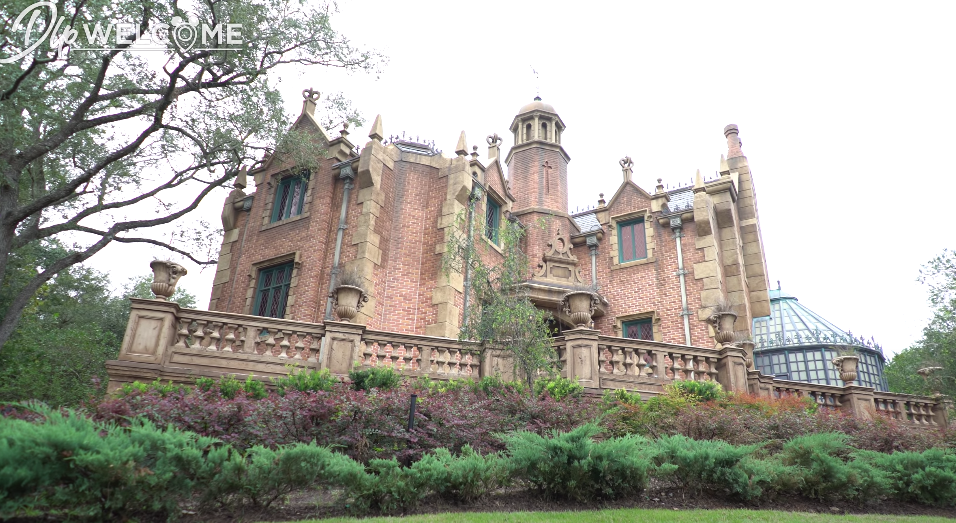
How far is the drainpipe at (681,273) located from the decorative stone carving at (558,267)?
133 inches

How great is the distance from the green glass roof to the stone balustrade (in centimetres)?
1057

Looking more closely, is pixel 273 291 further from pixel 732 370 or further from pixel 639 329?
pixel 732 370

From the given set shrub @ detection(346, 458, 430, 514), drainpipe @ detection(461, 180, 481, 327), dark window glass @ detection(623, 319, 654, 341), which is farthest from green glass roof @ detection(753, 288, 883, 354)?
A: shrub @ detection(346, 458, 430, 514)

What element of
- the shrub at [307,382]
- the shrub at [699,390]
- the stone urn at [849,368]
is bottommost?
the shrub at [307,382]

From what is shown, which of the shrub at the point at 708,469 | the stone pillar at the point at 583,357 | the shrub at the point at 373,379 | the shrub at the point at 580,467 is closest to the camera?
the shrub at the point at 580,467

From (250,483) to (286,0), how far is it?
45.9ft

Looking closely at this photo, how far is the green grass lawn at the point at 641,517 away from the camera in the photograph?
5.68m

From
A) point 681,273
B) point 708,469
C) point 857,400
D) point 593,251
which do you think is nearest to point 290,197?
point 593,251

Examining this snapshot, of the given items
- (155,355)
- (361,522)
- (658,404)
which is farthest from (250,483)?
(658,404)

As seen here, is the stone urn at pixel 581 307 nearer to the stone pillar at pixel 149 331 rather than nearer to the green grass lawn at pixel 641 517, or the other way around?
the green grass lawn at pixel 641 517

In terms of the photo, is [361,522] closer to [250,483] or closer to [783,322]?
[250,483]

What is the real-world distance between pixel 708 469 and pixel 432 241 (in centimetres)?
1176

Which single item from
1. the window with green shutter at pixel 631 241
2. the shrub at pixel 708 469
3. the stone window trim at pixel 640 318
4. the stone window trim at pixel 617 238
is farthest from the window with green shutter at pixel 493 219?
the shrub at pixel 708 469

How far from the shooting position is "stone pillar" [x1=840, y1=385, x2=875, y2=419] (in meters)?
12.9
